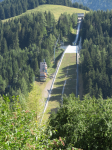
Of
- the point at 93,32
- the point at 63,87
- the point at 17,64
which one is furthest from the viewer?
the point at 93,32

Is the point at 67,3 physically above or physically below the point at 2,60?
above

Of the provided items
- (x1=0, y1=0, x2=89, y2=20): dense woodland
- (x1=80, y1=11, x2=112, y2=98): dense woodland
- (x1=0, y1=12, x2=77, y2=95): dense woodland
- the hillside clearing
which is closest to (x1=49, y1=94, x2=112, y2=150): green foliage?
the hillside clearing

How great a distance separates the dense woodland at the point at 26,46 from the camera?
78.5 metres

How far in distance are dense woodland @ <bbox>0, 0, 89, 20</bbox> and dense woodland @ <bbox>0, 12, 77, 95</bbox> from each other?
139 feet

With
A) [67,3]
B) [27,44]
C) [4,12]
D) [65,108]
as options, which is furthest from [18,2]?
[65,108]

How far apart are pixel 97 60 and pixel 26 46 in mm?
44757

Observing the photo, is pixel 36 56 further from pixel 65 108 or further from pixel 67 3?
pixel 67 3

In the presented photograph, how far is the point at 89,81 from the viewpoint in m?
61.6

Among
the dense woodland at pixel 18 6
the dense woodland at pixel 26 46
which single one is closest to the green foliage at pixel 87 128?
the dense woodland at pixel 26 46

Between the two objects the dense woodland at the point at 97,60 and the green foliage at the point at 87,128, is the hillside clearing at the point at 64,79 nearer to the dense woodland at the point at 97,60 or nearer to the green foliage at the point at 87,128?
the dense woodland at the point at 97,60

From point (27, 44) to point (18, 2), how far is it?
78824 millimetres

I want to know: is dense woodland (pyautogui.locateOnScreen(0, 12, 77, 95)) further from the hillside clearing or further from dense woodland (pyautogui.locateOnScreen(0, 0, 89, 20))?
dense woodland (pyautogui.locateOnScreen(0, 0, 89, 20))

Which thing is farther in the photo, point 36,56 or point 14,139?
point 36,56

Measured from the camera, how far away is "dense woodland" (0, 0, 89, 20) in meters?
162
